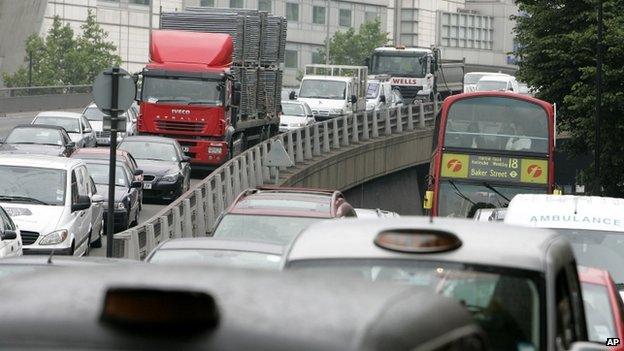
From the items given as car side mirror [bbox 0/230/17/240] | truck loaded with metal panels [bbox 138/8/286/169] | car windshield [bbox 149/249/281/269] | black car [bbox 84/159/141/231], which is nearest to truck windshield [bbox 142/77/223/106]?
truck loaded with metal panels [bbox 138/8/286/169]

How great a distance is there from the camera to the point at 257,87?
44.2 metres

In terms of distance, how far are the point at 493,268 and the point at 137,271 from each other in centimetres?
264

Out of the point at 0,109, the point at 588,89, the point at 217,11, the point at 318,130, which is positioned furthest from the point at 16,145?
the point at 0,109

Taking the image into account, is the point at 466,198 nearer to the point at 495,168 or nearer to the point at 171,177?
the point at 495,168

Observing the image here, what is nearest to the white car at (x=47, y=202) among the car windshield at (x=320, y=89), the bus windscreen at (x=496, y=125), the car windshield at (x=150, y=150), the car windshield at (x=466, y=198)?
the car windshield at (x=466, y=198)

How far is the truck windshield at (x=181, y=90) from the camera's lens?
38.8 metres

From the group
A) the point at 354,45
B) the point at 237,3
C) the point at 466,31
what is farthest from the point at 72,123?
the point at 466,31

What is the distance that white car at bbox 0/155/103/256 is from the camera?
819 inches

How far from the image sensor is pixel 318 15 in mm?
122688

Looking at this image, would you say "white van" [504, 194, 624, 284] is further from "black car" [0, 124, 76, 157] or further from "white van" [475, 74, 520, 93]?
"white van" [475, 74, 520, 93]

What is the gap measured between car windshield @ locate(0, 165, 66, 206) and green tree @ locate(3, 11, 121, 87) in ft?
207

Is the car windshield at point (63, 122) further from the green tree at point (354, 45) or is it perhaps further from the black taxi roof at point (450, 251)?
the green tree at point (354, 45)

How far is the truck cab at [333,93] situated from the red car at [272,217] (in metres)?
42.9

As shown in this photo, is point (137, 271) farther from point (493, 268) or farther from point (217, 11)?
point (217, 11)
